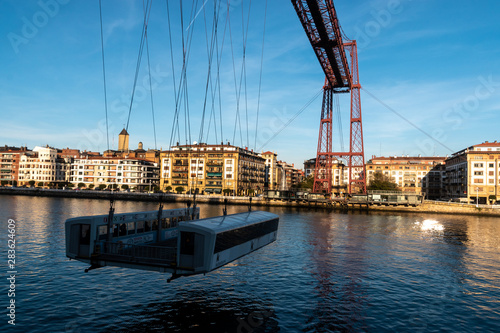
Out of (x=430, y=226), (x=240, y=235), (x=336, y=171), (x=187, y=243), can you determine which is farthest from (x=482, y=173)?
(x=187, y=243)

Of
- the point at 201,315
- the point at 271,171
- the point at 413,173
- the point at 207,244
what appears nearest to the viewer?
the point at 207,244

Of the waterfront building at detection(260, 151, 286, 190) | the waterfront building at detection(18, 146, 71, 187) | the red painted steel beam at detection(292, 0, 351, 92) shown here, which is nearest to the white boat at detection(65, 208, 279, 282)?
the red painted steel beam at detection(292, 0, 351, 92)

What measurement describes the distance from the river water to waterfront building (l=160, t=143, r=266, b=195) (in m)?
93.5

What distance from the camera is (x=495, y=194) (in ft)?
326

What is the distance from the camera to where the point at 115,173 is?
460 feet

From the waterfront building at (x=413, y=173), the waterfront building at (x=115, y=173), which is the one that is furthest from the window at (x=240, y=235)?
the waterfront building at (x=413, y=173)

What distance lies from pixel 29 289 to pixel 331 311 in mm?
16195

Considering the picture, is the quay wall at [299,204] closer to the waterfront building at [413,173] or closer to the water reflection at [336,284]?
the water reflection at [336,284]

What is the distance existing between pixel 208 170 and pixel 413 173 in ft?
286

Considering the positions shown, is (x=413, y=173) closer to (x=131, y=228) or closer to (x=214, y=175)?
(x=214, y=175)

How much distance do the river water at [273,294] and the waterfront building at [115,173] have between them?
357 feet

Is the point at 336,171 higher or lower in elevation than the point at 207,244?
higher

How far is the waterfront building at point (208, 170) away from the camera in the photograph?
126 m

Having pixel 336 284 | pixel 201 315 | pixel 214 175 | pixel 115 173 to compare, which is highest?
pixel 115 173
